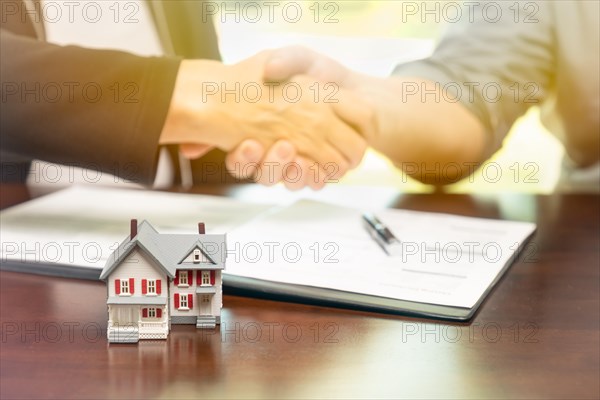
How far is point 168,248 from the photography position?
2.30ft

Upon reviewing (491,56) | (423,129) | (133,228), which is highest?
(491,56)

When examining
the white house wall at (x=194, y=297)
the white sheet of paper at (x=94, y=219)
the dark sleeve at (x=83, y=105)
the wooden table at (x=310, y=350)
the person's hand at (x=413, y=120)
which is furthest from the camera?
the person's hand at (x=413, y=120)

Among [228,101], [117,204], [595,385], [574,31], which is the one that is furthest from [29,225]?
[574,31]

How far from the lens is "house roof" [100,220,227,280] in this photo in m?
0.68

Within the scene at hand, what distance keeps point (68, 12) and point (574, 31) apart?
2.57ft

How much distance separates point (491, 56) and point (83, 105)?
0.62 metres

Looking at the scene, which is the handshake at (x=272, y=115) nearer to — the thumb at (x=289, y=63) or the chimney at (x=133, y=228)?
the thumb at (x=289, y=63)

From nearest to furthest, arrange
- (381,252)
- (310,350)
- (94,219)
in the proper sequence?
(310,350), (381,252), (94,219)

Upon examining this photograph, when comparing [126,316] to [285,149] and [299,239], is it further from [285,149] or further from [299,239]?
[285,149]

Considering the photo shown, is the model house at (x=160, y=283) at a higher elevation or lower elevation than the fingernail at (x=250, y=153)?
lower

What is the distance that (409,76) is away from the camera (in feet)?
4.02

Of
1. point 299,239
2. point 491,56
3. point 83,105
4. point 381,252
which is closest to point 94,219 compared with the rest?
point 83,105

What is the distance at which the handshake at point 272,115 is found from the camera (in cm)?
114

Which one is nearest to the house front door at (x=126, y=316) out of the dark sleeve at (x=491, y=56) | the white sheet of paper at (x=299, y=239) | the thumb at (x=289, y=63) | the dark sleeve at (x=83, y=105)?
the white sheet of paper at (x=299, y=239)
